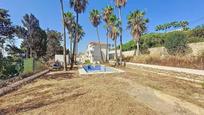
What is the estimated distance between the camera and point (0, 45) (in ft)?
67.8

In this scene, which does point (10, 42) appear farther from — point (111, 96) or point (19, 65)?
point (111, 96)

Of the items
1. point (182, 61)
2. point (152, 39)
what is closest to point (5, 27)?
point (182, 61)

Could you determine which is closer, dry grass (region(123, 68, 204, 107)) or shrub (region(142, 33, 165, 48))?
dry grass (region(123, 68, 204, 107))

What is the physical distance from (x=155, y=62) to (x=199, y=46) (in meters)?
5.49

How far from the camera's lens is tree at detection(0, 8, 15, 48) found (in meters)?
22.7

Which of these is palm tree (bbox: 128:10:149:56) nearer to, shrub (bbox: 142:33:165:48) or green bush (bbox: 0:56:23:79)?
shrub (bbox: 142:33:165:48)

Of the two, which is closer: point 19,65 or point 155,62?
point 19,65

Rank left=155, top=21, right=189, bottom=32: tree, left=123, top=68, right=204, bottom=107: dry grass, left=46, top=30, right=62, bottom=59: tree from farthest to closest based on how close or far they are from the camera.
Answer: left=155, top=21, right=189, bottom=32: tree → left=46, top=30, right=62, bottom=59: tree → left=123, top=68, right=204, bottom=107: dry grass

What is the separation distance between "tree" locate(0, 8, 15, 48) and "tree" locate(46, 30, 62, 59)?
90.1 ft

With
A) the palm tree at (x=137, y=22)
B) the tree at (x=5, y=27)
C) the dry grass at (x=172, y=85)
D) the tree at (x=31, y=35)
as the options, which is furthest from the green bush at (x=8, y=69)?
the tree at (x=31, y=35)

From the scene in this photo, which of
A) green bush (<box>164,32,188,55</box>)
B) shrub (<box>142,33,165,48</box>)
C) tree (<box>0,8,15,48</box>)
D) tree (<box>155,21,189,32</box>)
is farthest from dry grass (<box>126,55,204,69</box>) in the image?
tree (<box>155,21,189,32</box>)

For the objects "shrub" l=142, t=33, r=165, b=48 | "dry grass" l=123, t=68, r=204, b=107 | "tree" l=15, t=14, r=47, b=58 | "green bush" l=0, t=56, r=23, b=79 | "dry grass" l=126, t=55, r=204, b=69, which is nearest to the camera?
"dry grass" l=123, t=68, r=204, b=107

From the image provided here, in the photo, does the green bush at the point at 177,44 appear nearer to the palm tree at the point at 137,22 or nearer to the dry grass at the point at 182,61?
the dry grass at the point at 182,61

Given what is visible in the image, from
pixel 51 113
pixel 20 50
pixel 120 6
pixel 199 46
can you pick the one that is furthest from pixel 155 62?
pixel 20 50
